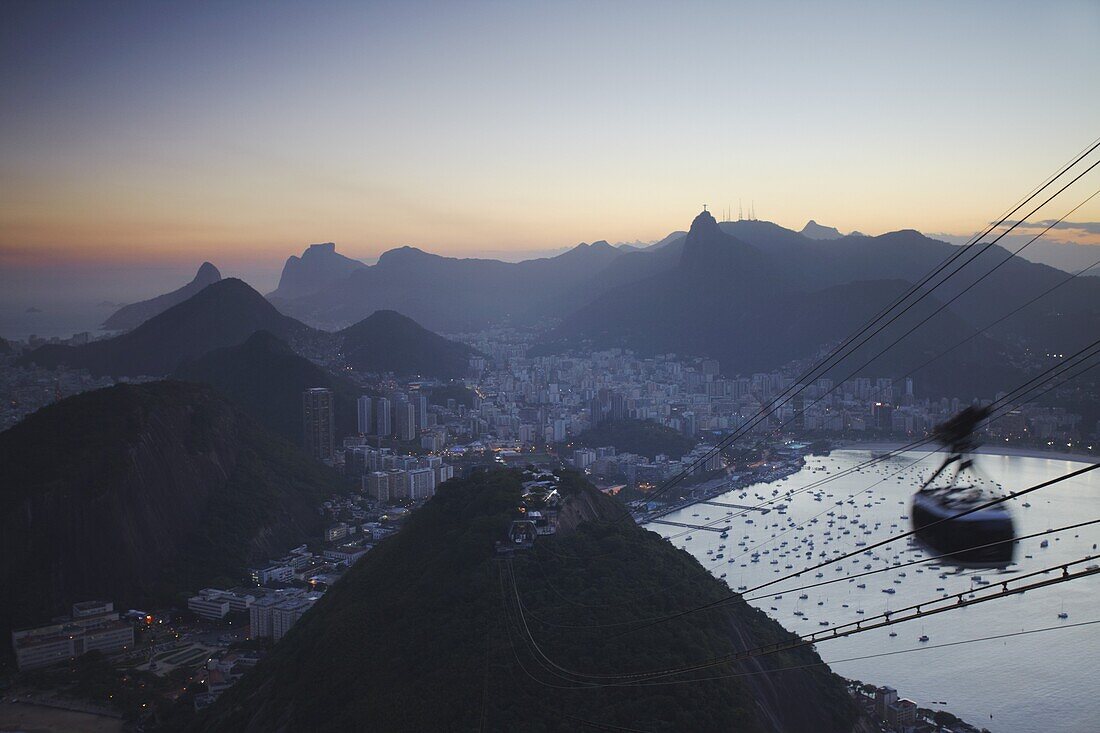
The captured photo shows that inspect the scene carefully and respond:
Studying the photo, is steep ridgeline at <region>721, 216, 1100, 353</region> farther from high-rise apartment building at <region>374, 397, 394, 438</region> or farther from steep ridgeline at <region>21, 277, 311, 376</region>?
steep ridgeline at <region>21, 277, 311, 376</region>

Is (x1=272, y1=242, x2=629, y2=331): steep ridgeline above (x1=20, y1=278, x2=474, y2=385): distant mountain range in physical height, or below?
above

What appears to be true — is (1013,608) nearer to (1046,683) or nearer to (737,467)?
(1046,683)

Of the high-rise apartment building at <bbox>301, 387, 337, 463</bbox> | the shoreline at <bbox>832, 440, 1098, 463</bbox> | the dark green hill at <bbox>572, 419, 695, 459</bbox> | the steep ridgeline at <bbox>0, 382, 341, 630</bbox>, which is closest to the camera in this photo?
the steep ridgeline at <bbox>0, 382, 341, 630</bbox>

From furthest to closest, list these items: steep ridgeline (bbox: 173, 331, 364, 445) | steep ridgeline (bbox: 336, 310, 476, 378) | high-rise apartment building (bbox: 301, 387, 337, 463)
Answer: steep ridgeline (bbox: 336, 310, 476, 378)
steep ridgeline (bbox: 173, 331, 364, 445)
high-rise apartment building (bbox: 301, 387, 337, 463)

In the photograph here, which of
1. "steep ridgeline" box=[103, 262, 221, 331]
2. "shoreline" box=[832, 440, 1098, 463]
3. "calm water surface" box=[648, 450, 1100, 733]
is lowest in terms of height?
"calm water surface" box=[648, 450, 1100, 733]

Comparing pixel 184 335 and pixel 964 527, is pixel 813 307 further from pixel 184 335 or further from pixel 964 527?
pixel 964 527

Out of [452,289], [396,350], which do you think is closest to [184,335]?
[396,350]

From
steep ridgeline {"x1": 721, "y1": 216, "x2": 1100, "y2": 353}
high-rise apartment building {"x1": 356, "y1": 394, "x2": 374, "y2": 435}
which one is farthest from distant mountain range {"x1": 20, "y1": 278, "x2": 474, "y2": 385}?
steep ridgeline {"x1": 721, "y1": 216, "x2": 1100, "y2": 353}
